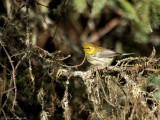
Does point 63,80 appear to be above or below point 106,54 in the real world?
below

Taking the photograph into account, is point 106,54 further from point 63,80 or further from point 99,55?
point 63,80

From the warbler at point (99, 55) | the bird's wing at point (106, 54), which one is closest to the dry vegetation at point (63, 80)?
the warbler at point (99, 55)

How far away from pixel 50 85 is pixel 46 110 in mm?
259

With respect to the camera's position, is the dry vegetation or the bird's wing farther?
the bird's wing

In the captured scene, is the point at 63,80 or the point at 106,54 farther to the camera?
the point at 106,54

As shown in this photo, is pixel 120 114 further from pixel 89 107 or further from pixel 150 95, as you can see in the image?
pixel 89 107

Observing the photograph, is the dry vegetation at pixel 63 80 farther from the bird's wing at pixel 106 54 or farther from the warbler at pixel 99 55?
the bird's wing at pixel 106 54

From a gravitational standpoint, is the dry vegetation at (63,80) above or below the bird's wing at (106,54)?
below

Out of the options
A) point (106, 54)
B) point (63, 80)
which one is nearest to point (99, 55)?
point (106, 54)

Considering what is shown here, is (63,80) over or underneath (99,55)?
underneath

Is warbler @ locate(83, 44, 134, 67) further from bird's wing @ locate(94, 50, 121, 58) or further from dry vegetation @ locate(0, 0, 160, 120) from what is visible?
dry vegetation @ locate(0, 0, 160, 120)

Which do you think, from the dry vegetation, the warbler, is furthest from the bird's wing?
the dry vegetation

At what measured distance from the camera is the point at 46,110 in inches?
167

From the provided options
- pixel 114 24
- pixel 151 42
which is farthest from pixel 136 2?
pixel 114 24
